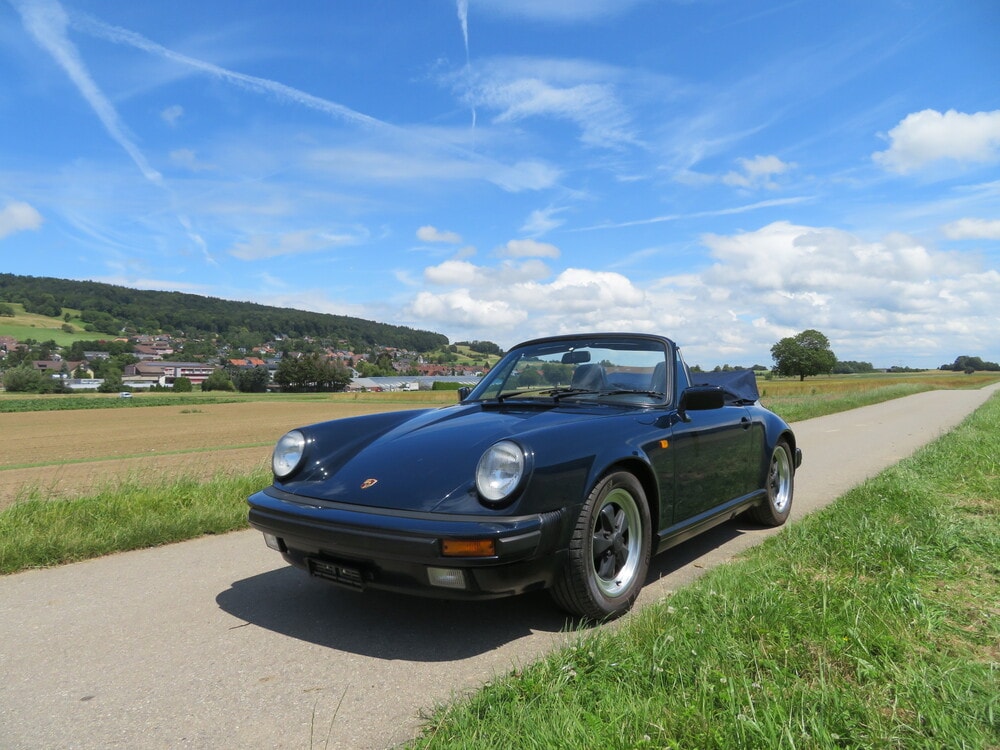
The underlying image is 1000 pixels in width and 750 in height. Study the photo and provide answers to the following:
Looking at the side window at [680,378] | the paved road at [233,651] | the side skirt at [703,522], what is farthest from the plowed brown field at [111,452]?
the side window at [680,378]

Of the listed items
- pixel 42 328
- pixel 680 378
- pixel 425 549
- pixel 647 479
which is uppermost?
pixel 42 328

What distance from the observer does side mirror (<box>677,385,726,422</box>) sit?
3830 mm

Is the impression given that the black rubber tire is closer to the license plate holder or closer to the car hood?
the car hood

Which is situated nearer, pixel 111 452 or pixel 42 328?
pixel 111 452

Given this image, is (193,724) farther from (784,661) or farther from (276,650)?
(784,661)

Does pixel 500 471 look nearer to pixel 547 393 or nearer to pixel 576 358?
pixel 547 393

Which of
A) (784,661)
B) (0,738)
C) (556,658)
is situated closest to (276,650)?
(0,738)

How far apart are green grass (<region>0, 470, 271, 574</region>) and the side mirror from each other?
3.61 metres

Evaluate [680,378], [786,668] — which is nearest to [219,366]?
[680,378]

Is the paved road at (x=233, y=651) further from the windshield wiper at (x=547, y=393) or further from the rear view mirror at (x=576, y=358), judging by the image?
the rear view mirror at (x=576, y=358)

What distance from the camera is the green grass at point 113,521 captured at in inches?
171

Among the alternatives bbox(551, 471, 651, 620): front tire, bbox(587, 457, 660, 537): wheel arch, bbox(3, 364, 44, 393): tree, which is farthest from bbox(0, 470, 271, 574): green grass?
A: bbox(3, 364, 44, 393): tree

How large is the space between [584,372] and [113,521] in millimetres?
3753

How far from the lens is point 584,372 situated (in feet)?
13.9
